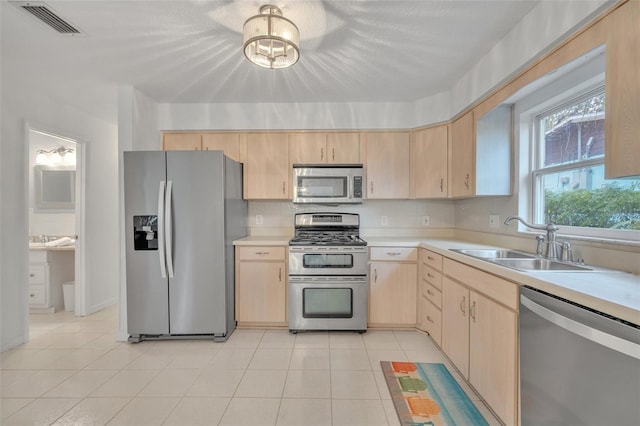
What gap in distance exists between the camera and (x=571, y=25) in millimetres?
1412

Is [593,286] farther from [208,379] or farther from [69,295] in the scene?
[69,295]

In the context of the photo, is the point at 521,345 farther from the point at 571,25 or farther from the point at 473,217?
the point at 473,217

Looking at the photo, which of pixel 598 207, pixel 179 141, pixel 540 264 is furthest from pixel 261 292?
pixel 598 207

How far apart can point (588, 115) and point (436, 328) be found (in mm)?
1898

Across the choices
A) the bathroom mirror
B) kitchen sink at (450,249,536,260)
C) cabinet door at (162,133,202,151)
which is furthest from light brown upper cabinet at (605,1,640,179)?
the bathroom mirror

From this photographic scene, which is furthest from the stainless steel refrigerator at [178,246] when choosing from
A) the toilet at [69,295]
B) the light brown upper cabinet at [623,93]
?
the light brown upper cabinet at [623,93]

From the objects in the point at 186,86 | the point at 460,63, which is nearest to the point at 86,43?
the point at 186,86

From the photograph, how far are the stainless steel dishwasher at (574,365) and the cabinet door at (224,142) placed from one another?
2.87 metres

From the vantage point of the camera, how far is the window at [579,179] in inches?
63.4

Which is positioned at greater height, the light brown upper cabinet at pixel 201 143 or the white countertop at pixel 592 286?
the light brown upper cabinet at pixel 201 143

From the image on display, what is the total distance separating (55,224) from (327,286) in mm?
4002

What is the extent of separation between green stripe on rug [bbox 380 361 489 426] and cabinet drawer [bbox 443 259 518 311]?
71 cm

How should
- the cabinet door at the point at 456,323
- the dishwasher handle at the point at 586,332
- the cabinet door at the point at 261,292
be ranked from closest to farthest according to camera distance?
the dishwasher handle at the point at 586,332, the cabinet door at the point at 456,323, the cabinet door at the point at 261,292

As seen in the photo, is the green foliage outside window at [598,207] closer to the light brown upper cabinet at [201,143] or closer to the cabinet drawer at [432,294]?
the cabinet drawer at [432,294]
